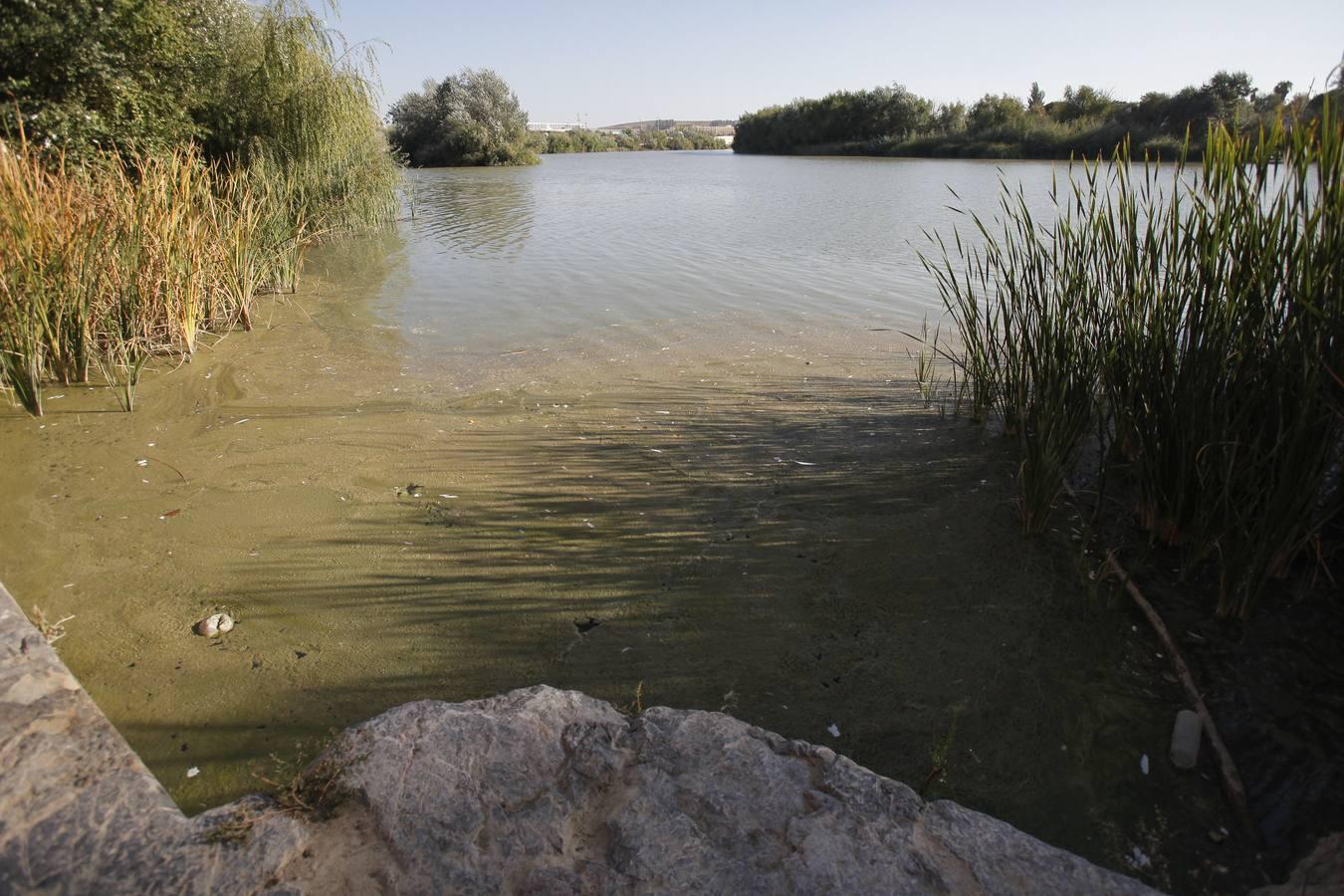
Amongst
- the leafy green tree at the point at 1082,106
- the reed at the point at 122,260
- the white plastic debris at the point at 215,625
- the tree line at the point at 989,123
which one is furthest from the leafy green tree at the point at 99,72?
the leafy green tree at the point at 1082,106

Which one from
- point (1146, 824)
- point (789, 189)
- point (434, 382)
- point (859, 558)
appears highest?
point (789, 189)

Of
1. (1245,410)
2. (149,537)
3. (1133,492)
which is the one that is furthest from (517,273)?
(1245,410)

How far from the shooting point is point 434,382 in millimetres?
4613

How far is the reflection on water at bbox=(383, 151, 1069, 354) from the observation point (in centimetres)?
620

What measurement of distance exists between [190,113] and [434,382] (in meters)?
6.77

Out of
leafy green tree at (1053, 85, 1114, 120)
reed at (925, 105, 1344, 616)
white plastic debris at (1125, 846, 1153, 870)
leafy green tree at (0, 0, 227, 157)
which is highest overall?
leafy green tree at (1053, 85, 1114, 120)

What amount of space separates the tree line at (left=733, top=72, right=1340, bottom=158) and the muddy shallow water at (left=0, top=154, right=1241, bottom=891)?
42.3 feet

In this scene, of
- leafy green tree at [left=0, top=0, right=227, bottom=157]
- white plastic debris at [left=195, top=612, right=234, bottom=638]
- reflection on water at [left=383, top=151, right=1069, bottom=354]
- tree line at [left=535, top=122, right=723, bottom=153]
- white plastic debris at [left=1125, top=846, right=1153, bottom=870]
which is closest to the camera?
white plastic debris at [left=1125, top=846, right=1153, bottom=870]

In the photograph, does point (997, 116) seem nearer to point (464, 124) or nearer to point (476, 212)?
point (464, 124)

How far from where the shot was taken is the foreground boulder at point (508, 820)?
1213 mm

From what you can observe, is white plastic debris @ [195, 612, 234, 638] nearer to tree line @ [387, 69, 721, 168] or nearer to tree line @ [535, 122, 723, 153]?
tree line @ [387, 69, 721, 168]

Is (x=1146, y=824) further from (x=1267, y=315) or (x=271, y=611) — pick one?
(x=271, y=611)

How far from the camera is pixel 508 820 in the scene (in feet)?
4.37

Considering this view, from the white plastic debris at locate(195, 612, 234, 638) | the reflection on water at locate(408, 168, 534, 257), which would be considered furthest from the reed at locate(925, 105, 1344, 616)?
the reflection on water at locate(408, 168, 534, 257)
